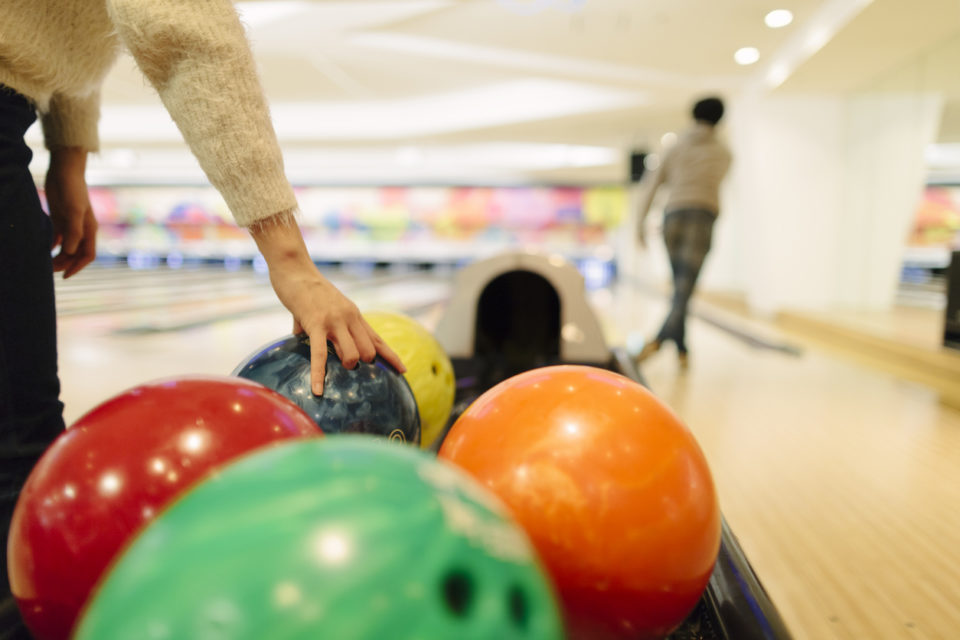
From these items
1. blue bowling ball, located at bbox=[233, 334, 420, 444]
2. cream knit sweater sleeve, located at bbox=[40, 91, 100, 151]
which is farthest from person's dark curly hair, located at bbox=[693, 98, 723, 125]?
cream knit sweater sleeve, located at bbox=[40, 91, 100, 151]

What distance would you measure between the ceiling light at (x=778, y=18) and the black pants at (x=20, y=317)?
171 inches

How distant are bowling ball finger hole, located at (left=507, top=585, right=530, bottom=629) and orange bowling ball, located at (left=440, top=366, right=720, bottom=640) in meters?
0.25

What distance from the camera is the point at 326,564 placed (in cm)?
37

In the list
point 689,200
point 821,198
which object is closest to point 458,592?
point 689,200

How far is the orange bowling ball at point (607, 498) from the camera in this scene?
641 millimetres

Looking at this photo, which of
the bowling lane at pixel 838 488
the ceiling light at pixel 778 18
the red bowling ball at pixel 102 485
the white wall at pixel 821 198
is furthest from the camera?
the white wall at pixel 821 198

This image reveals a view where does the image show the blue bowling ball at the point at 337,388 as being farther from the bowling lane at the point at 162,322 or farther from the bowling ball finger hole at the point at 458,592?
the bowling lane at the point at 162,322

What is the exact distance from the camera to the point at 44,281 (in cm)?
79

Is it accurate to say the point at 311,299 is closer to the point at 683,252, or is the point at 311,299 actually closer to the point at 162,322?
the point at 683,252

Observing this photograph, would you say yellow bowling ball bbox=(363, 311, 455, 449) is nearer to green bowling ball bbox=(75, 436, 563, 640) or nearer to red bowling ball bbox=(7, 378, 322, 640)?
red bowling ball bbox=(7, 378, 322, 640)

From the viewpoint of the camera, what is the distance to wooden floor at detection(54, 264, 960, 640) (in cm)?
116

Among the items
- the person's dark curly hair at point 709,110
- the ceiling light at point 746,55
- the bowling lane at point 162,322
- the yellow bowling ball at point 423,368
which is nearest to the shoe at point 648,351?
the person's dark curly hair at point 709,110

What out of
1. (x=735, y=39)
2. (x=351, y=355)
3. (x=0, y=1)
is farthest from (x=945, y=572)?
(x=735, y=39)

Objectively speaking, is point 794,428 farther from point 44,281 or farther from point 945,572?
point 44,281
